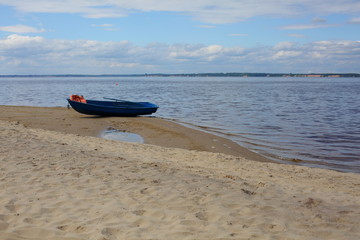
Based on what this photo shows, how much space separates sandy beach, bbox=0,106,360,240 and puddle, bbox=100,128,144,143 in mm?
4651

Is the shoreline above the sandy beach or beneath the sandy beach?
beneath

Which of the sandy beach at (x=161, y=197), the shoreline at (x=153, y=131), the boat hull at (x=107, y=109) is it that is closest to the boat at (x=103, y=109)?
the boat hull at (x=107, y=109)

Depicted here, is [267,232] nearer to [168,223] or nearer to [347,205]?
[168,223]

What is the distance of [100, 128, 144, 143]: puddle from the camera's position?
49.1ft

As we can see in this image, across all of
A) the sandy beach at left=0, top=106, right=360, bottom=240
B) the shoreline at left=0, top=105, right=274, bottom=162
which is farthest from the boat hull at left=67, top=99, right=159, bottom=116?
the sandy beach at left=0, top=106, right=360, bottom=240

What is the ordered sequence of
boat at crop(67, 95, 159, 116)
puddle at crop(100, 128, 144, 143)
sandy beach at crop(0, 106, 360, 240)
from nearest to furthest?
sandy beach at crop(0, 106, 360, 240) → puddle at crop(100, 128, 144, 143) → boat at crop(67, 95, 159, 116)

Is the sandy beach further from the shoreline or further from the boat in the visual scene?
the boat

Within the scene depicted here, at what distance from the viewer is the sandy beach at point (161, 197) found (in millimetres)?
4688

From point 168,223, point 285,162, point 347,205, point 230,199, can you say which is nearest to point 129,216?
point 168,223

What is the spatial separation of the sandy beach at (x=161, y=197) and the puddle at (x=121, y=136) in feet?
15.3

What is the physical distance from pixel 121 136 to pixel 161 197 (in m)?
10.1

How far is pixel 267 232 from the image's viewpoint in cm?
477

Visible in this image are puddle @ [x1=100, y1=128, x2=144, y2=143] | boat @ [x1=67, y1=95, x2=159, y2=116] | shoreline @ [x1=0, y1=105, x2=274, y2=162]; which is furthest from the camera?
boat @ [x1=67, y1=95, x2=159, y2=116]

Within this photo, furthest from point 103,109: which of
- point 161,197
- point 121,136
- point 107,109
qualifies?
point 161,197
